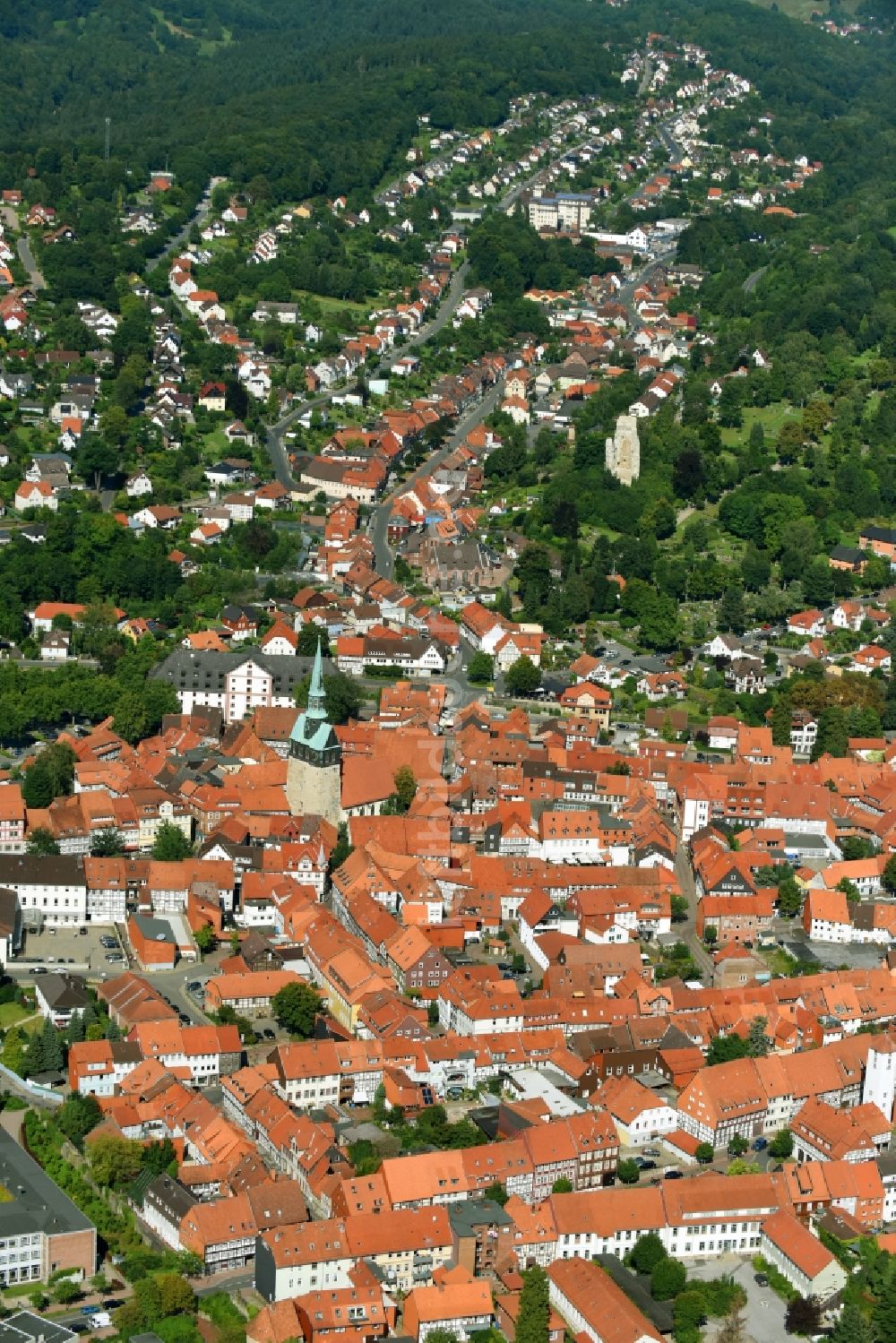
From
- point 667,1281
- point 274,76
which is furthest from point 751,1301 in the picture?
point 274,76

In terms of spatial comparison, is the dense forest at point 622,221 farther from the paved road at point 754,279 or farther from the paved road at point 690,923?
the paved road at point 690,923

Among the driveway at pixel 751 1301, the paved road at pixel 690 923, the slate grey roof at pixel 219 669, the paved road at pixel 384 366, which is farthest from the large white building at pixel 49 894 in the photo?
the paved road at pixel 384 366

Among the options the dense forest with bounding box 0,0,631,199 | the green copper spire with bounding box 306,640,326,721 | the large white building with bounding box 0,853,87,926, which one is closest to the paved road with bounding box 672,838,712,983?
the green copper spire with bounding box 306,640,326,721

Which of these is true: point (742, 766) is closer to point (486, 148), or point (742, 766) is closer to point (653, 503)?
point (653, 503)

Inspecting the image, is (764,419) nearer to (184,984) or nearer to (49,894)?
(49,894)

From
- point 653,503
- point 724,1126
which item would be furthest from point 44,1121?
point 653,503

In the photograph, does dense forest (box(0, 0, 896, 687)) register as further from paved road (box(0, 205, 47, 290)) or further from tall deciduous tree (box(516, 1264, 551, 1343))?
tall deciduous tree (box(516, 1264, 551, 1343))
